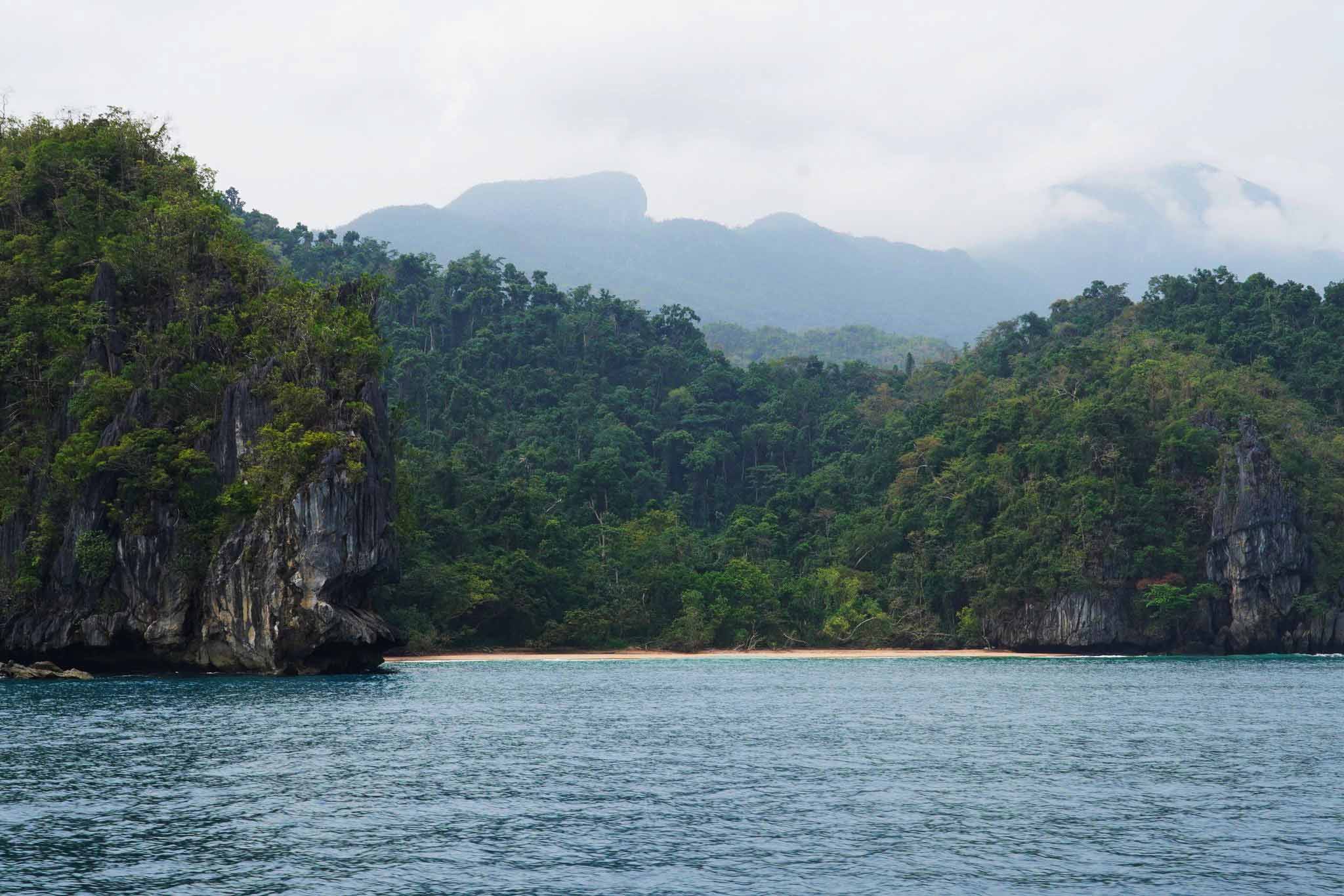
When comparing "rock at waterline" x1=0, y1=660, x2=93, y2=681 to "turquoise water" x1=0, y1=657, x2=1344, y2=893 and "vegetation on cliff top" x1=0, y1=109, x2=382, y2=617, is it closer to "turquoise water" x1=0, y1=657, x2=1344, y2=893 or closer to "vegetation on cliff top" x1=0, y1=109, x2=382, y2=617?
"vegetation on cliff top" x1=0, y1=109, x2=382, y2=617

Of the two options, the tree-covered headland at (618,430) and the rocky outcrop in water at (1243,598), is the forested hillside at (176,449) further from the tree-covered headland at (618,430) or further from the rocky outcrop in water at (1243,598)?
the rocky outcrop in water at (1243,598)

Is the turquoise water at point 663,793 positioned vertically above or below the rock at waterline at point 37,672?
above

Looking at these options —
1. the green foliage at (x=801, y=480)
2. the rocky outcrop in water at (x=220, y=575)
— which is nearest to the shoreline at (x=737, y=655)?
the green foliage at (x=801, y=480)

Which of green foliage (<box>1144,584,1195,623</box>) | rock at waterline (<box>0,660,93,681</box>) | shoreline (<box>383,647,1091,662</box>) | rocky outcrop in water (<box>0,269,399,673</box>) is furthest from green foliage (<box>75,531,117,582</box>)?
green foliage (<box>1144,584,1195,623</box>)

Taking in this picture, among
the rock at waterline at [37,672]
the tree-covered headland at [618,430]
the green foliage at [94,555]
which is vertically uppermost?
the tree-covered headland at [618,430]

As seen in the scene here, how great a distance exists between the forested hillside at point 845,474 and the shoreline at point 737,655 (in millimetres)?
1101

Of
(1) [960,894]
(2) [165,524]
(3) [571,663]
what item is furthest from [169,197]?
(1) [960,894]

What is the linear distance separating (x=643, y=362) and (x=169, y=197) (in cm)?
7593

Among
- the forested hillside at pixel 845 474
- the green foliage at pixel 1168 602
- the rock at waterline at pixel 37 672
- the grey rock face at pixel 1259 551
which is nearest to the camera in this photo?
the rock at waterline at pixel 37 672

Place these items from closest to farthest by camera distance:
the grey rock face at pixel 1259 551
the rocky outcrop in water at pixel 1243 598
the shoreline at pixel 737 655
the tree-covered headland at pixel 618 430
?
the tree-covered headland at pixel 618 430, the shoreline at pixel 737 655, the grey rock face at pixel 1259 551, the rocky outcrop in water at pixel 1243 598

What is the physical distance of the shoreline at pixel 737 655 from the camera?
76688 mm

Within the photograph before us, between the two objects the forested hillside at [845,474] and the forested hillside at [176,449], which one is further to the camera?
the forested hillside at [845,474]

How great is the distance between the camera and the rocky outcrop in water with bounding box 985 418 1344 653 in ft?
259

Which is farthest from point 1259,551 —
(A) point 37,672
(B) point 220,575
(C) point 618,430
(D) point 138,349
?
(A) point 37,672
